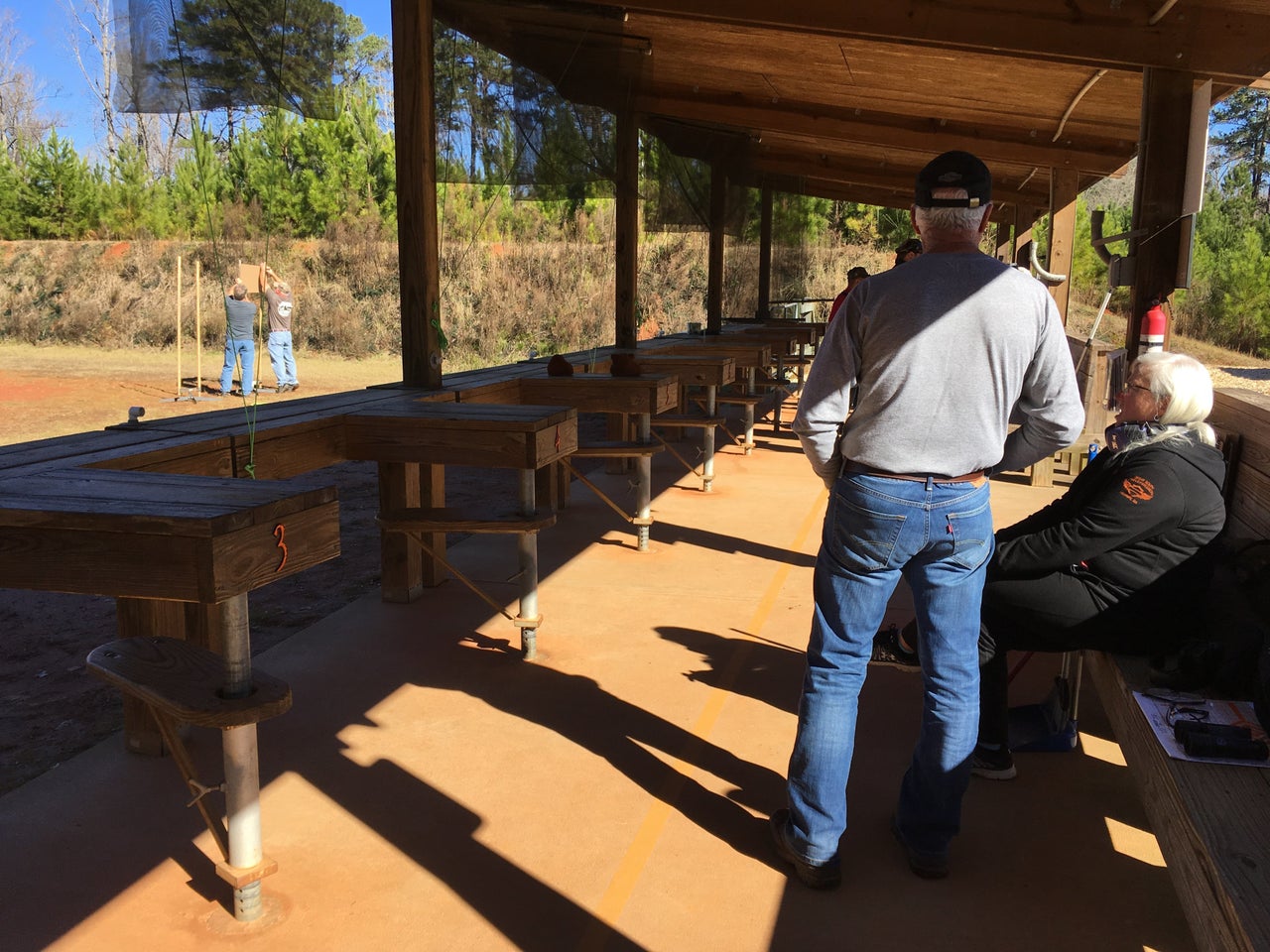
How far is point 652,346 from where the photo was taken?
8.46m

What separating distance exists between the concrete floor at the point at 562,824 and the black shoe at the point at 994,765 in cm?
4

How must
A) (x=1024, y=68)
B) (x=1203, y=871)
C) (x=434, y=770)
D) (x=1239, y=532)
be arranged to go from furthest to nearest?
(x=1024, y=68) → (x=1239, y=532) → (x=434, y=770) → (x=1203, y=871)

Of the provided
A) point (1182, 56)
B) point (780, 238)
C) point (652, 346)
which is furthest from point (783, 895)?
point (780, 238)

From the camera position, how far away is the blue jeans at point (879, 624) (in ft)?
7.68

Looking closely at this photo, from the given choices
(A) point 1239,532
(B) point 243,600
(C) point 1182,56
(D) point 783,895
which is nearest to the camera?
(B) point 243,600

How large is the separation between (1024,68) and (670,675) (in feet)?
12.7

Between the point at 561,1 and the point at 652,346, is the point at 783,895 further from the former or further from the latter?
the point at 652,346

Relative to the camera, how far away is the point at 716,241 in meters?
10.3

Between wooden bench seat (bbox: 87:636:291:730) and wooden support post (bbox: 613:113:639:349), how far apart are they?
5403 mm

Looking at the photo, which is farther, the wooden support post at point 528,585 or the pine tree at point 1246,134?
the pine tree at point 1246,134

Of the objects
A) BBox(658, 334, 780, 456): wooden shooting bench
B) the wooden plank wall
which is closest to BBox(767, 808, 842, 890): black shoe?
the wooden plank wall

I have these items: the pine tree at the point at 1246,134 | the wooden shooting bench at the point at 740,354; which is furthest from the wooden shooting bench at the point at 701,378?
the pine tree at the point at 1246,134

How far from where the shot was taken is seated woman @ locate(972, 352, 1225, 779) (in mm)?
2805

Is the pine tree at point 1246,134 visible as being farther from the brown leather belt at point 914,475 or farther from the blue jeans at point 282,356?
the brown leather belt at point 914,475
